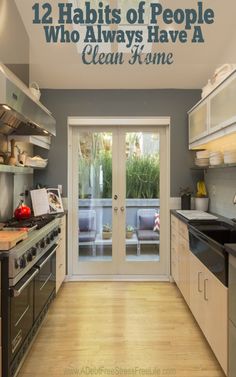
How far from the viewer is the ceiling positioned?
108 inches

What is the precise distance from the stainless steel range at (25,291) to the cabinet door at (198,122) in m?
1.96

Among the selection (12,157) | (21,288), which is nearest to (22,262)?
(21,288)

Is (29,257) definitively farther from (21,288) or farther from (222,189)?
(222,189)

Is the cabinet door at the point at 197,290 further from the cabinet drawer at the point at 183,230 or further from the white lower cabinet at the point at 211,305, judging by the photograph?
the cabinet drawer at the point at 183,230

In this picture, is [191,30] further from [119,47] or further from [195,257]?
[195,257]

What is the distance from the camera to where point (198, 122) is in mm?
3869

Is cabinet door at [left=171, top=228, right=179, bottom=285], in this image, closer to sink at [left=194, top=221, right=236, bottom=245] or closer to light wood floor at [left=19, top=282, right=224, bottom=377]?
light wood floor at [left=19, top=282, right=224, bottom=377]

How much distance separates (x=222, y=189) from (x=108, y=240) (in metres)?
1.75

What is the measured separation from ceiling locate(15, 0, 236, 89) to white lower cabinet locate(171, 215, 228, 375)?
1.77 metres

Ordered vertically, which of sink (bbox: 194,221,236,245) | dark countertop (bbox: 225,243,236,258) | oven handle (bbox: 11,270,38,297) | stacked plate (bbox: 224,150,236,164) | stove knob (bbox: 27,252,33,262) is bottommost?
oven handle (bbox: 11,270,38,297)

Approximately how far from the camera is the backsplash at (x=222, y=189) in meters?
3.56

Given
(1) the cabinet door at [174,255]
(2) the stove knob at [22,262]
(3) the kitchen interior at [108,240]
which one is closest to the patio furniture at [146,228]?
(3) the kitchen interior at [108,240]

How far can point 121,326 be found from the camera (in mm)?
3094

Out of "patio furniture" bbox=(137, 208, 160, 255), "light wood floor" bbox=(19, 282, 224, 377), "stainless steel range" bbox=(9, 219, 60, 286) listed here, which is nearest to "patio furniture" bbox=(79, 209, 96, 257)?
"patio furniture" bbox=(137, 208, 160, 255)
